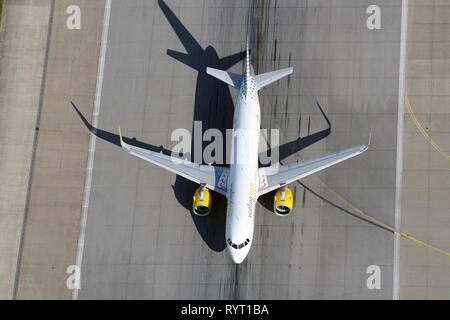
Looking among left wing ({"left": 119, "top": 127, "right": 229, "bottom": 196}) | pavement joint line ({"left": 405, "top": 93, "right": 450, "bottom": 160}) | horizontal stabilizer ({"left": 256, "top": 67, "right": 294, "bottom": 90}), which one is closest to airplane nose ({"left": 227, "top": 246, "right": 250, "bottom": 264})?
left wing ({"left": 119, "top": 127, "right": 229, "bottom": 196})

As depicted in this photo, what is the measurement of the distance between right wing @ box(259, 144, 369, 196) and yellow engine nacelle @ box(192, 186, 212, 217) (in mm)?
3629

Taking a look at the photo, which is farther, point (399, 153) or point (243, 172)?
point (399, 153)

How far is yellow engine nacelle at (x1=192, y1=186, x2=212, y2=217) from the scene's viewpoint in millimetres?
46469

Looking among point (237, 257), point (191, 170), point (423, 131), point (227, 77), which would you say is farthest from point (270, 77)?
point (237, 257)

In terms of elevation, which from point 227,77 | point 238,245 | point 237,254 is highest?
point 227,77

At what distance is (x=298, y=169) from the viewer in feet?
152

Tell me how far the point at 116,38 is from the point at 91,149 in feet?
28.6

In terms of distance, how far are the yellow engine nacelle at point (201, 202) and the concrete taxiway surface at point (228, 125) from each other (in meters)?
1.13

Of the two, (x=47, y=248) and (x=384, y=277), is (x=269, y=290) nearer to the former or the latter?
(x=384, y=277)

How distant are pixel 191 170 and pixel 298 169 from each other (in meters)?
7.27

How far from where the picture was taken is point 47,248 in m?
48.4

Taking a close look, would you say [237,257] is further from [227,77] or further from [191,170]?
[227,77]

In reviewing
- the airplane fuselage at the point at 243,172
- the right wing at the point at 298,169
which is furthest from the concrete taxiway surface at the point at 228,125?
the airplane fuselage at the point at 243,172
